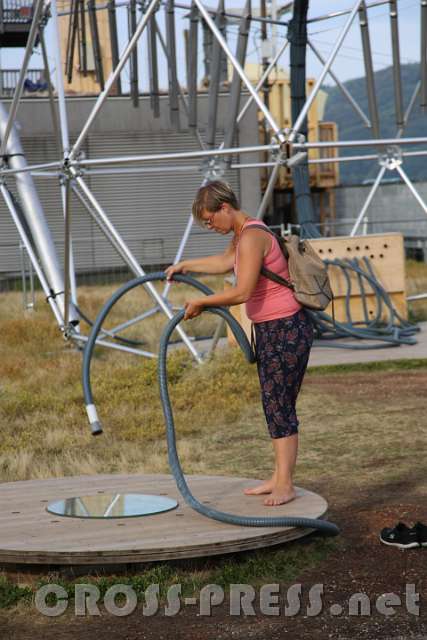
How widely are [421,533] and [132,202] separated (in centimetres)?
2315

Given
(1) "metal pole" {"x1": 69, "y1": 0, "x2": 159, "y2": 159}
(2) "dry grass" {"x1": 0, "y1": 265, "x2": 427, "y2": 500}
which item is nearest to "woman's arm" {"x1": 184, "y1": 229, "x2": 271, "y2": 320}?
(2) "dry grass" {"x1": 0, "y1": 265, "x2": 427, "y2": 500}

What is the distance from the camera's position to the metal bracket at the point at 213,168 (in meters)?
15.0

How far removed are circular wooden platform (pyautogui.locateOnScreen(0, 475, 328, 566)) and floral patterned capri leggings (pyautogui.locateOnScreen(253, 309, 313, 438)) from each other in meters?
0.47

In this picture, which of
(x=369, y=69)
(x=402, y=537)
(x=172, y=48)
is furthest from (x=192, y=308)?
(x=172, y=48)

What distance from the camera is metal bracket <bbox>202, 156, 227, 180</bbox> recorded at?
14977 mm

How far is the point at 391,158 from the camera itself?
612 inches

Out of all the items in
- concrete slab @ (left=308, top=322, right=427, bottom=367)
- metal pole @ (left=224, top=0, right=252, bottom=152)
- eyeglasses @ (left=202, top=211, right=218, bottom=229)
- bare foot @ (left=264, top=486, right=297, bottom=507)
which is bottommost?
concrete slab @ (left=308, top=322, right=427, bottom=367)

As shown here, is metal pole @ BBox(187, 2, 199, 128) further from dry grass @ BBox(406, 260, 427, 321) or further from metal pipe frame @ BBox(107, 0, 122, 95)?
dry grass @ BBox(406, 260, 427, 321)

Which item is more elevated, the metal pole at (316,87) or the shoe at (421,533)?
the metal pole at (316,87)

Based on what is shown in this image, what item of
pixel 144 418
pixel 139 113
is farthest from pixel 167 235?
pixel 144 418

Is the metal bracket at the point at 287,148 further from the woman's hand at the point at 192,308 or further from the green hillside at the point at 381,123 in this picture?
the green hillside at the point at 381,123

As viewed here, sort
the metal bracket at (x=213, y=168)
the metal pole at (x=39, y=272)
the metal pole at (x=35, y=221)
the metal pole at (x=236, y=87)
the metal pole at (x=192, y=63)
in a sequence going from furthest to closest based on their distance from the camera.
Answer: the metal bracket at (x=213, y=168)
the metal pole at (x=192, y=63)
the metal pole at (x=35, y=221)
the metal pole at (x=39, y=272)
the metal pole at (x=236, y=87)

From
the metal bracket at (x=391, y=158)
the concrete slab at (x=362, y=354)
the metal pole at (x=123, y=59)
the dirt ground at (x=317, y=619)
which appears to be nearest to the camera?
the dirt ground at (x=317, y=619)

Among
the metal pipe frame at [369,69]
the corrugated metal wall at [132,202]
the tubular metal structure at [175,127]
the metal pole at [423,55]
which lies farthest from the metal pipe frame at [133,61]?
the corrugated metal wall at [132,202]
